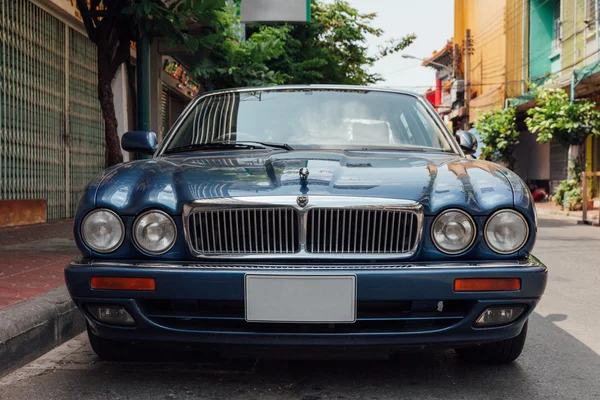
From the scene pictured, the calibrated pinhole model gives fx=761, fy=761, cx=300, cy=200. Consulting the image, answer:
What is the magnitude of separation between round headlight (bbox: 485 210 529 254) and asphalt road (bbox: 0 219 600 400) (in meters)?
0.60

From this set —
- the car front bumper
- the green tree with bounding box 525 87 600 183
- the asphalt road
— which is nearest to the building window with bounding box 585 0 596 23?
the green tree with bounding box 525 87 600 183

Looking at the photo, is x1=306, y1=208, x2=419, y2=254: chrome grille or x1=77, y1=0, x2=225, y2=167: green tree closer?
x1=306, y1=208, x2=419, y2=254: chrome grille

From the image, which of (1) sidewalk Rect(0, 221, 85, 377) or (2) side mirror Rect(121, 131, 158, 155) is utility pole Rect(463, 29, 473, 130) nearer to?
(1) sidewalk Rect(0, 221, 85, 377)

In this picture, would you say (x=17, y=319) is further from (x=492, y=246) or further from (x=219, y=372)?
(x=492, y=246)

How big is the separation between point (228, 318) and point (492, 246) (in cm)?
108

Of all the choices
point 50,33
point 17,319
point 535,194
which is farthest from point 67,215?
point 535,194

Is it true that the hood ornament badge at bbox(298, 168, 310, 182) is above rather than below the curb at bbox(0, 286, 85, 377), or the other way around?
above

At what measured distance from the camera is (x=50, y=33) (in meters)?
10.8

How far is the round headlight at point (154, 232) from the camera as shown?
9.84ft

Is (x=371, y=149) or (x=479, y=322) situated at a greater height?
(x=371, y=149)

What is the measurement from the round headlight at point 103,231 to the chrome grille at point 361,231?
29.9 inches

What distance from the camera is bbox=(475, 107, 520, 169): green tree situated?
25.7m

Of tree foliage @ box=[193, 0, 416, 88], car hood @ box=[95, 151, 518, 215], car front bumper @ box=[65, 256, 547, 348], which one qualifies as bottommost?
car front bumper @ box=[65, 256, 547, 348]

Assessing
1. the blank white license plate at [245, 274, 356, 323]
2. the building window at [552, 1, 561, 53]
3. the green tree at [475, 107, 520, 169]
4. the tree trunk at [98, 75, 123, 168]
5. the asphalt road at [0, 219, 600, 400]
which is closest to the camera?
the blank white license plate at [245, 274, 356, 323]
